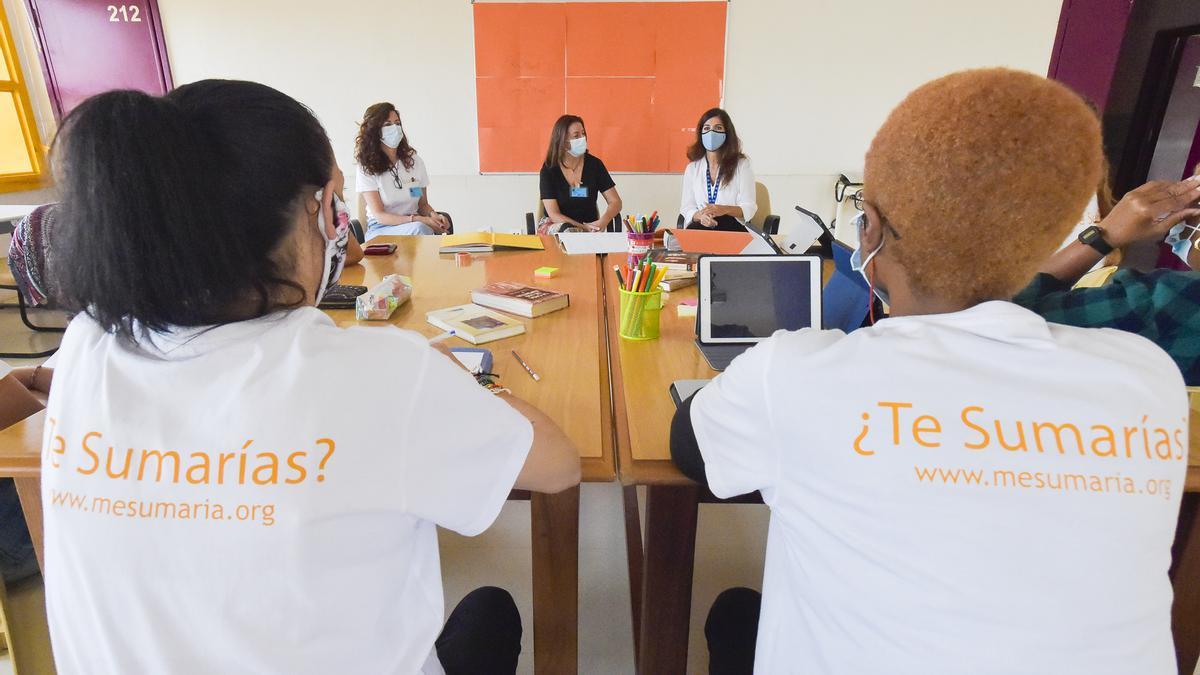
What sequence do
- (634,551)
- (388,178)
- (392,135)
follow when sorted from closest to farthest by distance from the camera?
(634,551), (392,135), (388,178)

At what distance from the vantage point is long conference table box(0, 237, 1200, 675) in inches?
41.3

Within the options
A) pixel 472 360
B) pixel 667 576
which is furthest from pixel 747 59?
pixel 667 576

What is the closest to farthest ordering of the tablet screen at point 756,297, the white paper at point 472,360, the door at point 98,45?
the white paper at point 472,360, the tablet screen at point 756,297, the door at point 98,45

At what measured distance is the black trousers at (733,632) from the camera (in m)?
1.05

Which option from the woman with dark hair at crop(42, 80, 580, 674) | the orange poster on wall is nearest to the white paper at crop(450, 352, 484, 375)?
the woman with dark hair at crop(42, 80, 580, 674)

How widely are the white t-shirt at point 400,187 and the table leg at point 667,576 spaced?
115 inches

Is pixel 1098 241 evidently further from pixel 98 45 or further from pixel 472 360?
pixel 98 45

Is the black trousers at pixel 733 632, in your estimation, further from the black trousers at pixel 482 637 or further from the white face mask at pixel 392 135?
the white face mask at pixel 392 135

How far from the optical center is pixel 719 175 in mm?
3680

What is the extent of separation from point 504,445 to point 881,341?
426 mm

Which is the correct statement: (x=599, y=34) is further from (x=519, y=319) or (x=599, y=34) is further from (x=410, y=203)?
(x=519, y=319)

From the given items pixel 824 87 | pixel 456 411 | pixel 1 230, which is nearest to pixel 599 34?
pixel 824 87

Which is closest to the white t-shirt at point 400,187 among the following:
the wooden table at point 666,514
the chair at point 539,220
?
the chair at point 539,220

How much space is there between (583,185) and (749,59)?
144 centimetres
